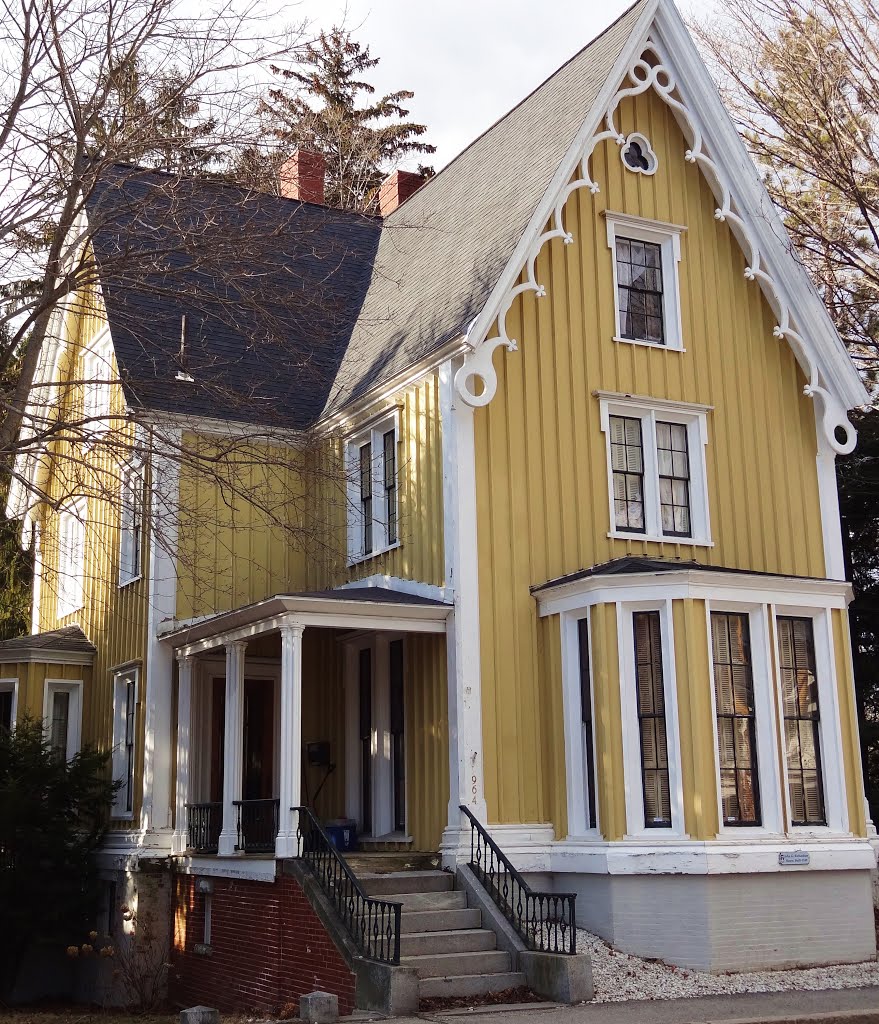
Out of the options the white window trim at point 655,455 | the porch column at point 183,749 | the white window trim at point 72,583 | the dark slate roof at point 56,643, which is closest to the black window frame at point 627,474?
the white window trim at point 655,455

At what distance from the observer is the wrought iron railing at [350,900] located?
1198 centimetres

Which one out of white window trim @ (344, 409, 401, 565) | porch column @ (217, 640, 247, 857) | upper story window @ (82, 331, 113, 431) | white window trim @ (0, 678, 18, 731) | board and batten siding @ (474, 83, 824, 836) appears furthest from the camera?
upper story window @ (82, 331, 113, 431)

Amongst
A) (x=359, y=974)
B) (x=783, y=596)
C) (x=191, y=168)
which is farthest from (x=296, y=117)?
(x=359, y=974)

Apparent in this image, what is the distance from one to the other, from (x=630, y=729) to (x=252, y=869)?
15.0 ft

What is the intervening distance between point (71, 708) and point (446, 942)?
32.9 ft

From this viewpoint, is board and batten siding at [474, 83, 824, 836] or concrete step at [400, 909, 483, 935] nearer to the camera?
concrete step at [400, 909, 483, 935]

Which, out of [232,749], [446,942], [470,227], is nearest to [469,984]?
[446,942]

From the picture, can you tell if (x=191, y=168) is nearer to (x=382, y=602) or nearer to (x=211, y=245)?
(x=211, y=245)

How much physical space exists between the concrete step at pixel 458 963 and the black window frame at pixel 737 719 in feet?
9.73

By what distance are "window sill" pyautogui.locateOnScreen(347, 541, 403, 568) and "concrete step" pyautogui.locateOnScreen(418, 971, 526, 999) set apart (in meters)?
5.92

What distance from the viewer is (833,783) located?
14734mm

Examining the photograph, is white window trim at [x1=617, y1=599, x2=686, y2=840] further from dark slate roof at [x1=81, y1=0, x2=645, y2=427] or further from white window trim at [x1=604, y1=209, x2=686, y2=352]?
white window trim at [x1=604, y1=209, x2=686, y2=352]

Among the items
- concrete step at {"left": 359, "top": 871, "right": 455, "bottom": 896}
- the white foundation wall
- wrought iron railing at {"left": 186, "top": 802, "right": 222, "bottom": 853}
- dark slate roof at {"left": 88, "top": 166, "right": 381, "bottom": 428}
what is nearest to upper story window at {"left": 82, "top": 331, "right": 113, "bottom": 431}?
dark slate roof at {"left": 88, "top": 166, "right": 381, "bottom": 428}

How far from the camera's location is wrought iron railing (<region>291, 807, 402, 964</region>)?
1198cm
